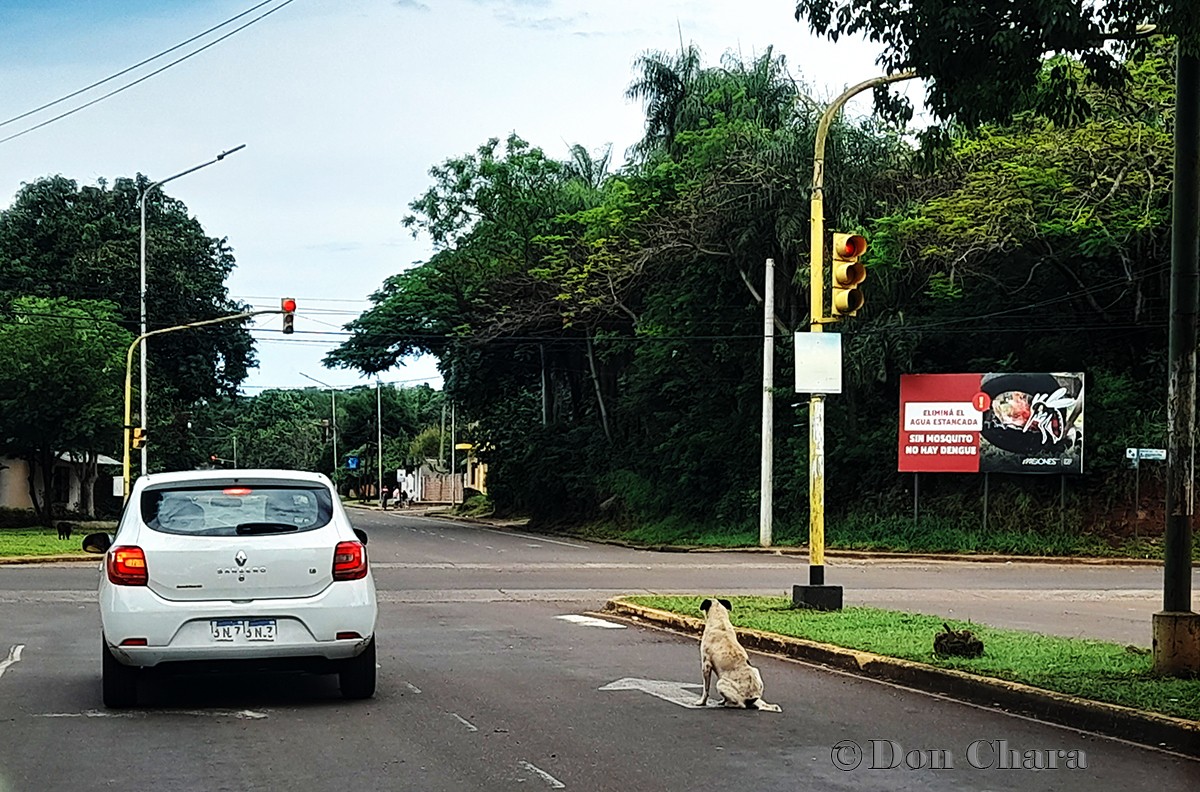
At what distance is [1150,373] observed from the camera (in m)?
37.5

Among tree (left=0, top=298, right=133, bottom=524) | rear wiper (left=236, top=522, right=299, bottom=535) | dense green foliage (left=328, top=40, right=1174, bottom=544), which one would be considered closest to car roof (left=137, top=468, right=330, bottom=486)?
rear wiper (left=236, top=522, right=299, bottom=535)

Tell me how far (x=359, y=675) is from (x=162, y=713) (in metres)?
1.38

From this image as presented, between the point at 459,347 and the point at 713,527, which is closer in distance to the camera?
the point at 713,527

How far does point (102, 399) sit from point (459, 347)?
13.5 metres

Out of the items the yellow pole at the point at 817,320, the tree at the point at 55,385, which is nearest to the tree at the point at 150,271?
the tree at the point at 55,385

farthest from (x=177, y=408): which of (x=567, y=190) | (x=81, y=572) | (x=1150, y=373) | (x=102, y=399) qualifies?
(x=1150, y=373)

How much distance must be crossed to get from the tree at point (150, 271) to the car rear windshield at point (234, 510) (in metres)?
47.9

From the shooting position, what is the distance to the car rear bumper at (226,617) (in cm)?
968

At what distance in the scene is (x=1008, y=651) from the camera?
504 inches

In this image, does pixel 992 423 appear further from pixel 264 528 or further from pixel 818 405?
pixel 264 528

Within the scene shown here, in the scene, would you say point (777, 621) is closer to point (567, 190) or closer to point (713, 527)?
point (713, 527)

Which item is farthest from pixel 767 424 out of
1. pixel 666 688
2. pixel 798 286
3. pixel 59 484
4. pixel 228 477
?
pixel 59 484

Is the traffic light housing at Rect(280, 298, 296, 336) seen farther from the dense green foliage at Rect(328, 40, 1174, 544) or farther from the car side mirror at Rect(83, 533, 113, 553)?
the car side mirror at Rect(83, 533, 113, 553)

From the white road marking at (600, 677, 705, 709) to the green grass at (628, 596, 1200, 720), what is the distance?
209 cm
